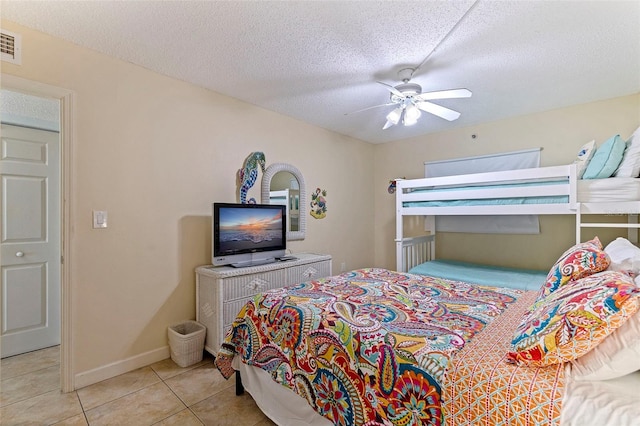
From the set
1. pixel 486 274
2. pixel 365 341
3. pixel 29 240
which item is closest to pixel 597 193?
pixel 486 274

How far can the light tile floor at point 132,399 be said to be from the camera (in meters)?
1.70

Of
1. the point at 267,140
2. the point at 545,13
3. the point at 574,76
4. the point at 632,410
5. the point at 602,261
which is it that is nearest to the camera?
the point at 632,410

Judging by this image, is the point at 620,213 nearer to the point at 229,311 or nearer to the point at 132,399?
the point at 229,311

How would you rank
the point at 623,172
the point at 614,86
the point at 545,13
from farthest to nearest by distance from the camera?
the point at 614,86, the point at 623,172, the point at 545,13

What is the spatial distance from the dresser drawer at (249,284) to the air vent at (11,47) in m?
1.94

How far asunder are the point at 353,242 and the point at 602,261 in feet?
9.82

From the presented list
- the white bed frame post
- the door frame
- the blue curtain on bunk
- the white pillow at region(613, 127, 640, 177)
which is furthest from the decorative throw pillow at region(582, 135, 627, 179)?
the door frame

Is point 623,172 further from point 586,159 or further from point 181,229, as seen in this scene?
point 181,229

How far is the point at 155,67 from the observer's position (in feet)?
7.61

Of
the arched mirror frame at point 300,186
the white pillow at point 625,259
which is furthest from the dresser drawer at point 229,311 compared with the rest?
the white pillow at point 625,259

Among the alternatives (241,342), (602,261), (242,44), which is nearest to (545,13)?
(602,261)

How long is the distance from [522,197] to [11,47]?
3.97m

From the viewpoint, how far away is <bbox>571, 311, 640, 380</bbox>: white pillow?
2.78 feet

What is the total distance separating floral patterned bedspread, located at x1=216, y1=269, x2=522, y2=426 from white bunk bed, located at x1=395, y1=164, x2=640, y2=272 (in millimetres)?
1118
